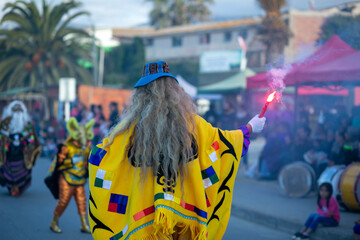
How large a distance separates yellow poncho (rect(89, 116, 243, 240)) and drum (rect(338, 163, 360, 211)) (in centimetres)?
506

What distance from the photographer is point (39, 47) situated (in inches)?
1159

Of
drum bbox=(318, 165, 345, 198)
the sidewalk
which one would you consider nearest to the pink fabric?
the sidewalk

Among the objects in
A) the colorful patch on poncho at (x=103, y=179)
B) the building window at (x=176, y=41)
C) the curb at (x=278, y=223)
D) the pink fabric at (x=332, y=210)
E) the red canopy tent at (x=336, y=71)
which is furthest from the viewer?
the building window at (x=176, y=41)

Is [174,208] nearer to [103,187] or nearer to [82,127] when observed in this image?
[103,187]

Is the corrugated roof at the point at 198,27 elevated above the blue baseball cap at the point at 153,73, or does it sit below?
above

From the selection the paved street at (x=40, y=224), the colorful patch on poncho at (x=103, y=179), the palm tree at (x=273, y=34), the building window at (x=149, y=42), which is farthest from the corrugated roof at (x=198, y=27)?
the colorful patch on poncho at (x=103, y=179)

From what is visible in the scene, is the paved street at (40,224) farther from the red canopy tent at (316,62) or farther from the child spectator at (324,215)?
the red canopy tent at (316,62)

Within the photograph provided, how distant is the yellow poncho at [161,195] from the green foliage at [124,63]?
142ft

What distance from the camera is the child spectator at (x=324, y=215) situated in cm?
683

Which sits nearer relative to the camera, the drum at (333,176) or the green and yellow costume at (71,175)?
the green and yellow costume at (71,175)

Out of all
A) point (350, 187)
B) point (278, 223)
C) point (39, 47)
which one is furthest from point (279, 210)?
point (39, 47)

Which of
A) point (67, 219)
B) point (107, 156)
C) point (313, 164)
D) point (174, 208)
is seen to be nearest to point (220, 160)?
point (174, 208)

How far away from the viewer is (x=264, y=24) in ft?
104

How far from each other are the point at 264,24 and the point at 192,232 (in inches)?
1173
